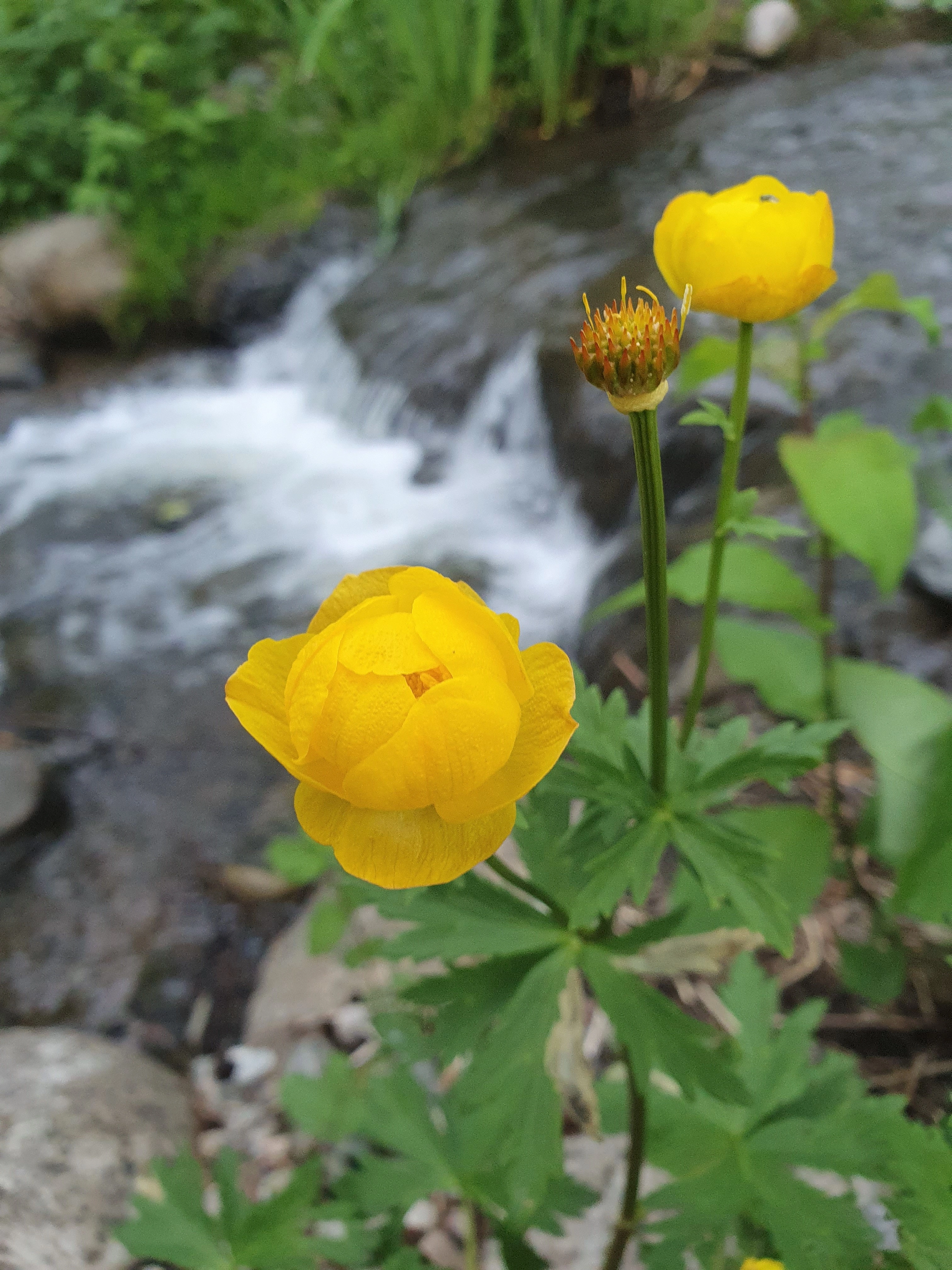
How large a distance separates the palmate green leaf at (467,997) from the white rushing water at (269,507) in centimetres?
241

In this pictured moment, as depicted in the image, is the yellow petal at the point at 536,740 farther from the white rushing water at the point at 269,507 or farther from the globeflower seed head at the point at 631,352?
the white rushing water at the point at 269,507

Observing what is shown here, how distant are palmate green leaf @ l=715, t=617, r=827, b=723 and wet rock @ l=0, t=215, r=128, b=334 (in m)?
6.33

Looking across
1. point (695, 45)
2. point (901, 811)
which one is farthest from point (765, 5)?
point (901, 811)

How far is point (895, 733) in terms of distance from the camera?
1.38 meters

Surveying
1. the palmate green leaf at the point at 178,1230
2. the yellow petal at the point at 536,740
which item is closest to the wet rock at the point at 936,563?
the yellow petal at the point at 536,740

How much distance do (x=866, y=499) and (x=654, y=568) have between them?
35.0 inches

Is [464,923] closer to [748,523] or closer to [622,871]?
[622,871]

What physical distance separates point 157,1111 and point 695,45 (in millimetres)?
7964

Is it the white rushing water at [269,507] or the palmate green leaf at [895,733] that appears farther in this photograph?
the white rushing water at [269,507]

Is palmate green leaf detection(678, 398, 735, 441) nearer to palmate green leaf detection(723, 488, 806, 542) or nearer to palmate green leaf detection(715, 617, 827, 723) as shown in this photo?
palmate green leaf detection(723, 488, 806, 542)

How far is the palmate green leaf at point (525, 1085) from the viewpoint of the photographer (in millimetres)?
818

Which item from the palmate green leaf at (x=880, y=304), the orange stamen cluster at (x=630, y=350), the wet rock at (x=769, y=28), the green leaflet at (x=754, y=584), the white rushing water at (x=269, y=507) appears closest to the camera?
the orange stamen cluster at (x=630, y=350)

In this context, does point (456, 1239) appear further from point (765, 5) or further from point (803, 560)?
point (765, 5)

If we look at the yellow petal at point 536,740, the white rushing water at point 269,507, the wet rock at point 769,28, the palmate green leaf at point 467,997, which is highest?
the wet rock at point 769,28
